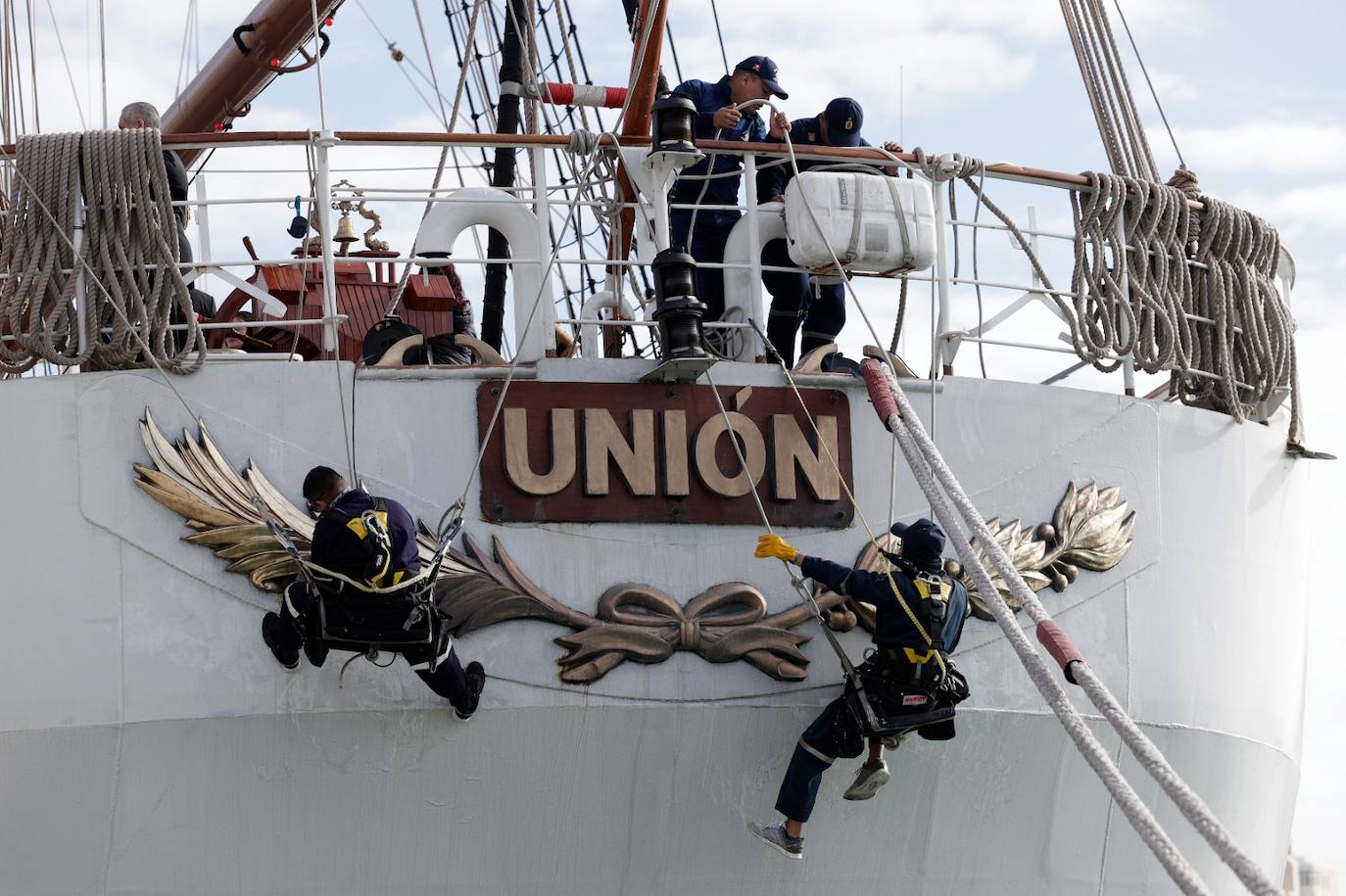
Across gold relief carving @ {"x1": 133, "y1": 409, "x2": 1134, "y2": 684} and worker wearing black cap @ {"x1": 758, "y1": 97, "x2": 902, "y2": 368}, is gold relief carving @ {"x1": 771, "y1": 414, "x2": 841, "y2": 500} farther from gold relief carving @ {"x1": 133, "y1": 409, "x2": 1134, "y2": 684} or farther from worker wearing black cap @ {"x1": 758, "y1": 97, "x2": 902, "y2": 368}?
worker wearing black cap @ {"x1": 758, "y1": 97, "x2": 902, "y2": 368}

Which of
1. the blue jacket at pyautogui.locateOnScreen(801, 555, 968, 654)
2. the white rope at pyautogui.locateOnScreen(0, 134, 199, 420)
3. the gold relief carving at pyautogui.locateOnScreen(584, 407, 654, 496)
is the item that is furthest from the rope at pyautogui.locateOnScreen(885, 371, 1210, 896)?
the white rope at pyautogui.locateOnScreen(0, 134, 199, 420)

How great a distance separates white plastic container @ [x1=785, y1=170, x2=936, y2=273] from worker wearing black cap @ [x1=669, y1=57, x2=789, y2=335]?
94 centimetres

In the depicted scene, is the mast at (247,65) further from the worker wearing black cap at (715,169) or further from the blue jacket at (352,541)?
the blue jacket at (352,541)

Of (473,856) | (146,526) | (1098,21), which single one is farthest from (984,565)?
(1098,21)

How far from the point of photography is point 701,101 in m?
10.5

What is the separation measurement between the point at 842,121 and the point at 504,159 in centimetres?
454

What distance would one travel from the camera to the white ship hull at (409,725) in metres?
8.29

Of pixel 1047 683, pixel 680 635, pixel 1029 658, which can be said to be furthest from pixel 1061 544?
pixel 680 635

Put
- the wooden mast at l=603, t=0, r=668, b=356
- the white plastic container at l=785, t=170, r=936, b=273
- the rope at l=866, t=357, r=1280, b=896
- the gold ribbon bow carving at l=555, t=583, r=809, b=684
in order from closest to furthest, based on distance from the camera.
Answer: the rope at l=866, t=357, r=1280, b=896, the gold ribbon bow carving at l=555, t=583, r=809, b=684, the white plastic container at l=785, t=170, r=936, b=273, the wooden mast at l=603, t=0, r=668, b=356

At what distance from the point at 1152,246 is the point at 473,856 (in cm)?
446

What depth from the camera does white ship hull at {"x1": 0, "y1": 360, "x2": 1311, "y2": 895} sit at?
829 cm

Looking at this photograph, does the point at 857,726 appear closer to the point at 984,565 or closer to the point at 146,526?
the point at 984,565

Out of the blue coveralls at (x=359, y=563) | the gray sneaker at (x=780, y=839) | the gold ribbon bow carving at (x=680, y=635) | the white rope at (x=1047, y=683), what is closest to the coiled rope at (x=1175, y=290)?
→ the white rope at (x=1047, y=683)

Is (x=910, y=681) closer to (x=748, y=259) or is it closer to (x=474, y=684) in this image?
(x=474, y=684)
